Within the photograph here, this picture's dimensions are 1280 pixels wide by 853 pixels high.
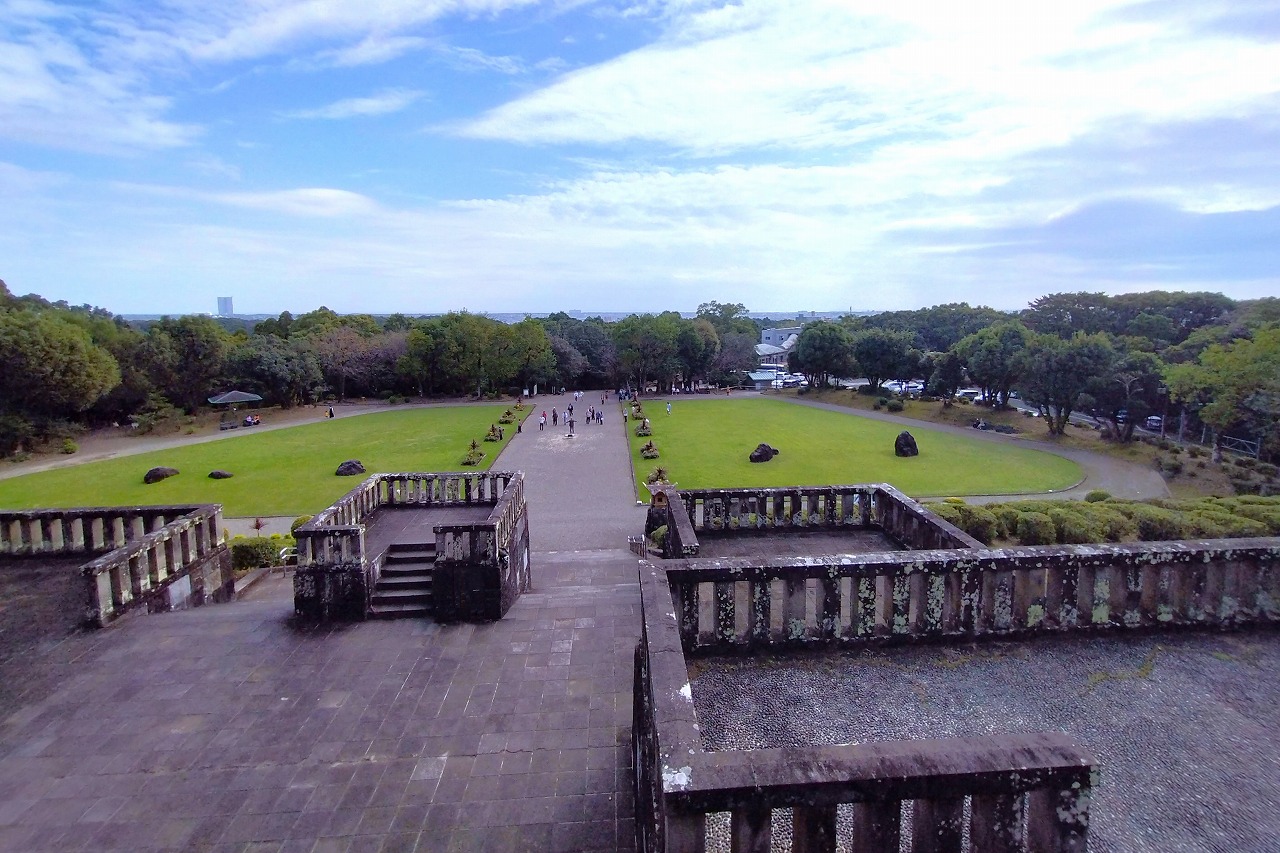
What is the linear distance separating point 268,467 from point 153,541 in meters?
22.2

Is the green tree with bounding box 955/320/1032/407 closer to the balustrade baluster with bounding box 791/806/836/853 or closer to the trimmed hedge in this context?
the trimmed hedge

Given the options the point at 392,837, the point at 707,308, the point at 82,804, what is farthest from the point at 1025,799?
the point at 707,308

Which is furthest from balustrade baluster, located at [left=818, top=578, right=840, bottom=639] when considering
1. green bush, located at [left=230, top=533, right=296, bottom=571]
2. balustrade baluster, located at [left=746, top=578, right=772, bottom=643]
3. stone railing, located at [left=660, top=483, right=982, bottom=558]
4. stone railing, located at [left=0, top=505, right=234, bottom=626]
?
green bush, located at [left=230, top=533, right=296, bottom=571]

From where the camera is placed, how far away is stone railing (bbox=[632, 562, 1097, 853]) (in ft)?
7.91

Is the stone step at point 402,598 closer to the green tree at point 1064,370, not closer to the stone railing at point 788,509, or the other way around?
the stone railing at point 788,509

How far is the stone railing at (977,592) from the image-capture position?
460cm

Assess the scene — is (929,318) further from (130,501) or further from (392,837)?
(392,837)

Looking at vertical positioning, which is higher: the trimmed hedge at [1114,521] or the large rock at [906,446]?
the trimmed hedge at [1114,521]

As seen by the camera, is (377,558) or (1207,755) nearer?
(1207,755)

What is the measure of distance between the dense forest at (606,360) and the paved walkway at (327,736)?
29.4 meters

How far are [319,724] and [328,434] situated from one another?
1364 inches

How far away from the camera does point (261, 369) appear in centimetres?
4638

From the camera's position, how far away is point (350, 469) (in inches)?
1050

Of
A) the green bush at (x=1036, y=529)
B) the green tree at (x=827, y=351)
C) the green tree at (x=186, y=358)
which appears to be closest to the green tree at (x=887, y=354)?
the green tree at (x=827, y=351)
